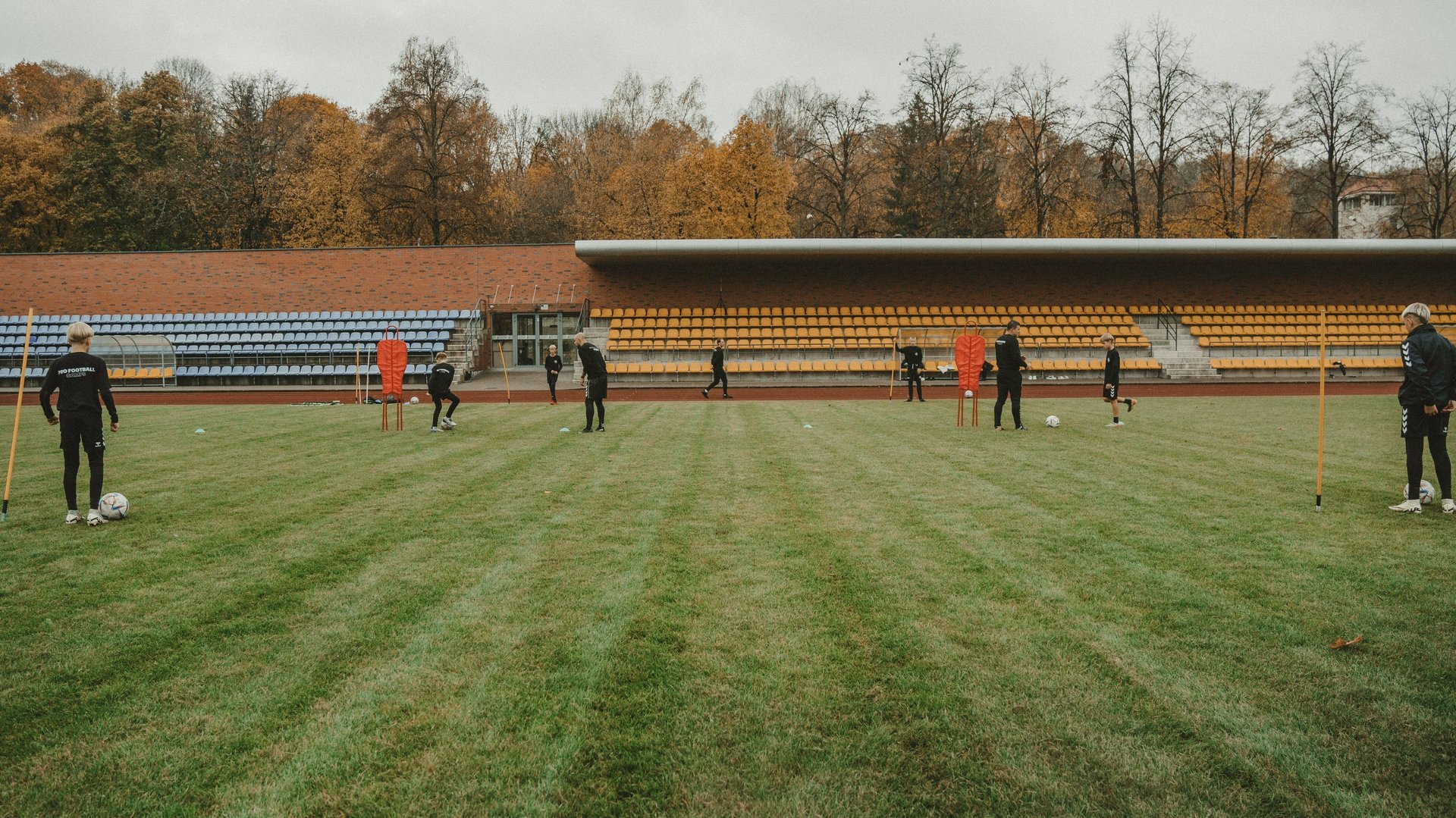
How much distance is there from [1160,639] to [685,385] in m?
25.3

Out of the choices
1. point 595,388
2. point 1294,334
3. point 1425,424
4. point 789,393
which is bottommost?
point 789,393

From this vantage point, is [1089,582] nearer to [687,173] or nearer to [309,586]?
[309,586]

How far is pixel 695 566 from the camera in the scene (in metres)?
5.87

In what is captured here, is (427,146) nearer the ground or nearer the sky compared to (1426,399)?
nearer the sky

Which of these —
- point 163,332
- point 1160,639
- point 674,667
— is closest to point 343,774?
point 674,667

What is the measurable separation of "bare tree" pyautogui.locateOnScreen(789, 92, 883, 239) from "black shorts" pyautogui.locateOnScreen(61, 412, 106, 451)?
3960cm

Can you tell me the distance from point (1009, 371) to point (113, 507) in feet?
44.4

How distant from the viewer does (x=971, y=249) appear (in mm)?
31516

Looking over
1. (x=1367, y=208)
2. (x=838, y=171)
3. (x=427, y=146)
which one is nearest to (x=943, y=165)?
(x=838, y=171)

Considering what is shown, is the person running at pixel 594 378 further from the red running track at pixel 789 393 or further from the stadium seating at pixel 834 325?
the stadium seating at pixel 834 325

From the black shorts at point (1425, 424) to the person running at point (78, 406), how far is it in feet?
42.0

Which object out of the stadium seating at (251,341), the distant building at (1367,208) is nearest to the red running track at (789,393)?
the stadium seating at (251,341)

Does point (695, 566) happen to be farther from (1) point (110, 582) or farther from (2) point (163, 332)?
(2) point (163, 332)

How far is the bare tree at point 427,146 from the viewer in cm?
4281
